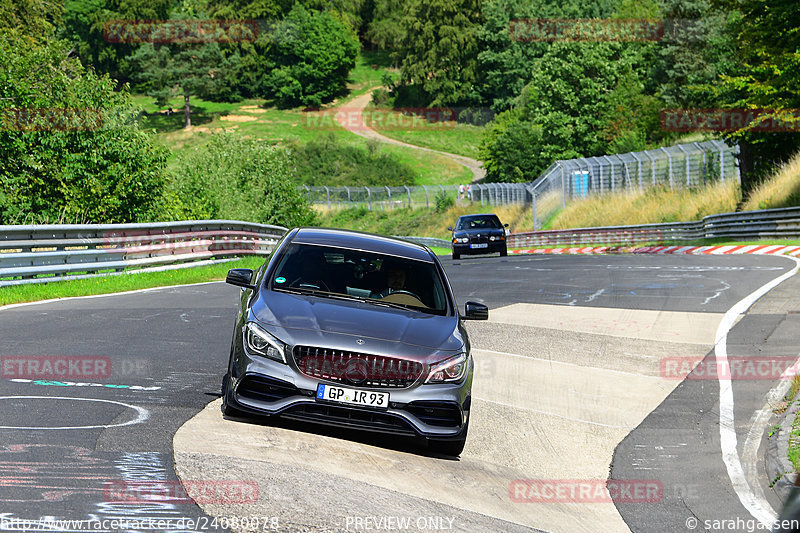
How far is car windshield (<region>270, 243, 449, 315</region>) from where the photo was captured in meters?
8.27

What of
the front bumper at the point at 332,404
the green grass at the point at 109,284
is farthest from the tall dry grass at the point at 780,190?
the front bumper at the point at 332,404

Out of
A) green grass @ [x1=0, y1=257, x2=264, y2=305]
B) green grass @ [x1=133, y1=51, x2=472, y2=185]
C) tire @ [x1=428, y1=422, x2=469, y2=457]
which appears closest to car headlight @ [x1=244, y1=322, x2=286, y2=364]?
tire @ [x1=428, y1=422, x2=469, y2=457]

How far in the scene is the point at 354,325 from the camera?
742 cm

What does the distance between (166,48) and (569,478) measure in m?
126

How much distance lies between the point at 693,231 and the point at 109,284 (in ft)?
88.7

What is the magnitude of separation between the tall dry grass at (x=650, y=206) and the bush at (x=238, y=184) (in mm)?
14947

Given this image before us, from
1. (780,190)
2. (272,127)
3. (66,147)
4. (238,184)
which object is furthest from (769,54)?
(272,127)

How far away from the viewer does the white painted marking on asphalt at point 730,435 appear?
6.83 metres

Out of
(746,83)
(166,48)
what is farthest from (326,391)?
(166,48)

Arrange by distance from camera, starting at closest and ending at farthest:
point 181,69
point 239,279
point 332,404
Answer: point 332,404 < point 239,279 < point 181,69

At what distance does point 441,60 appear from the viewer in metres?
132

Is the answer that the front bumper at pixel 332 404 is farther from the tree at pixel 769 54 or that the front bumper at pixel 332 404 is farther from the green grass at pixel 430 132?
the green grass at pixel 430 132

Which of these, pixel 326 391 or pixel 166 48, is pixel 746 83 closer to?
pixel 326 391

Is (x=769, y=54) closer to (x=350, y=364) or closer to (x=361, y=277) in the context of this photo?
(x=361, y=277)
